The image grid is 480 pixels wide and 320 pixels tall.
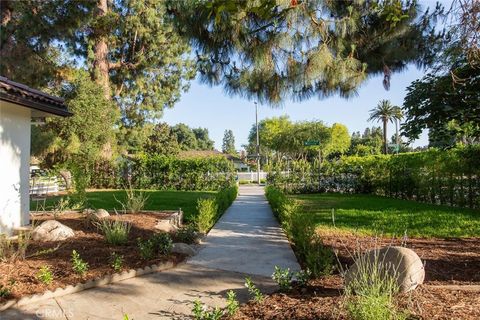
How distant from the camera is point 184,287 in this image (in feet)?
15.9

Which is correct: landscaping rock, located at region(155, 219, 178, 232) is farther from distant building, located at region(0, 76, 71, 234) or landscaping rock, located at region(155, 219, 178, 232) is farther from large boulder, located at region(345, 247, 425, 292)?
large boulder, located at region(345, 247, 425, 292)

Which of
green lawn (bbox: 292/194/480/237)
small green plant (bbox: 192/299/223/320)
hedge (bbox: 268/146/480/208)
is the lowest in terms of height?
small green plant (bbox: 192/299/223/320)

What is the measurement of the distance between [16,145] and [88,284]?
4006 millimetres

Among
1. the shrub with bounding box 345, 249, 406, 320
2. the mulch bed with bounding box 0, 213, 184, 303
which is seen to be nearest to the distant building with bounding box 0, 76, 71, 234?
the mulch bed with bounding box 0, 213, 184, 303

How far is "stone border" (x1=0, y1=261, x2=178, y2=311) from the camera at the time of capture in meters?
4.04

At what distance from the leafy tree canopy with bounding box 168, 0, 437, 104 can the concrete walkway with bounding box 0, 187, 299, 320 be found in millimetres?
2628

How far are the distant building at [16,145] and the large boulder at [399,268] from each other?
229 inches

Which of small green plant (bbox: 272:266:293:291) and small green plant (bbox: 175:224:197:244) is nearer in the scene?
small green plant (bbox: 272:266:293:291)

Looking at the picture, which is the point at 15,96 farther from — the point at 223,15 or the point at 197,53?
the point at 223,15

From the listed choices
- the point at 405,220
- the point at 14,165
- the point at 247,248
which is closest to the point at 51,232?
the point at 14,165

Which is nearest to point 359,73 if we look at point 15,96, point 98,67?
point 15,96

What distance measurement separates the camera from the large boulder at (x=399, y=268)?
3.85 metres

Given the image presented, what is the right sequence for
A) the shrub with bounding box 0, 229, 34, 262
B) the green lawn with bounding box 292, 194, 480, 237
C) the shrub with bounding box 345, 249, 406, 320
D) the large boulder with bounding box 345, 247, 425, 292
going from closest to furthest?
the shrub with bounding box 345, 249, 406, 320, the large boulder with bounding box 345, 247, 425, 292, the shrub with bounding box 0, 229, 34, 262, the green lawn with bounding box 292, 194, 480, 237

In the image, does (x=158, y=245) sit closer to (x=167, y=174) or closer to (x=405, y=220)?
(x=405, y=220)
